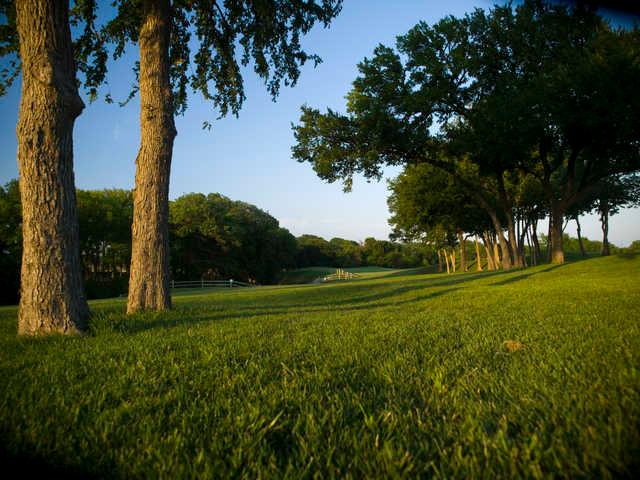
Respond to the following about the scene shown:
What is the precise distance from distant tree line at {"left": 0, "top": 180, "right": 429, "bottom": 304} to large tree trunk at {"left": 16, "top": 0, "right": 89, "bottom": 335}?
43099 millimetres

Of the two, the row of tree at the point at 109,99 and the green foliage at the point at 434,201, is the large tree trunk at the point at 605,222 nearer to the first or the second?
the green foliage at the point at 434,201

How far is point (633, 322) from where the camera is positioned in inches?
169

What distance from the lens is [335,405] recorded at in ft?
7.25

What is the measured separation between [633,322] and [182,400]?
589 cm

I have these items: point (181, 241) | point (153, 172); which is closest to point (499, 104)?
point (153, 172)

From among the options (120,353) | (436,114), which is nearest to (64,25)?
→ (120,353)

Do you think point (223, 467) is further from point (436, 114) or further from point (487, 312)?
point (436, 114)

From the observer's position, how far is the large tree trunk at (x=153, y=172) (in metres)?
7.16

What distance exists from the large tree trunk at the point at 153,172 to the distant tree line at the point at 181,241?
136ft

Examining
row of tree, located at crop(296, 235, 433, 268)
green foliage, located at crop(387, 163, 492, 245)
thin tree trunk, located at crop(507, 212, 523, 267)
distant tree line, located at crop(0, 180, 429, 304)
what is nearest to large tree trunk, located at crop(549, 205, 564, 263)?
thin tree trunk, located at crop(507, 212, 523, 267)

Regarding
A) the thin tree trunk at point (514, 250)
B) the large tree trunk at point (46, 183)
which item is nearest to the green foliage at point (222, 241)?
the thin tree trunk at point (514, 250)

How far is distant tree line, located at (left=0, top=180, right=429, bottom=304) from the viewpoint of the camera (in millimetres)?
38562

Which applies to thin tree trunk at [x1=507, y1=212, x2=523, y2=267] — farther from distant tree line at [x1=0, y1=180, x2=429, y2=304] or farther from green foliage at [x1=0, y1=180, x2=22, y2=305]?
green foliage at [x1=0, y1=180, x2=22, y2=305]

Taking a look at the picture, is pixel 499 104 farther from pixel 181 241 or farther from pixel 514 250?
pixel 181 241
